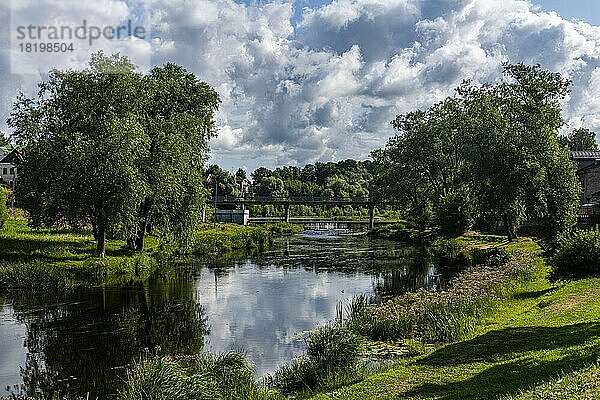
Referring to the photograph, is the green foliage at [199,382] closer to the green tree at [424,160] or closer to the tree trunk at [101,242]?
the tree trunk at [101,242]

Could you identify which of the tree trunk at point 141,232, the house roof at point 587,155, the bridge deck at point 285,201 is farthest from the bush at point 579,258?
the bridge deck at point 285,201

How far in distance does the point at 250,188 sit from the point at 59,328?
477 feet

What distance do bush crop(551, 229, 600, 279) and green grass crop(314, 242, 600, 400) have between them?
4569 mm

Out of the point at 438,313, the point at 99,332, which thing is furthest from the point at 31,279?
the point at 438,313

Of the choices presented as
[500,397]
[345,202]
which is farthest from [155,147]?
[345,202]

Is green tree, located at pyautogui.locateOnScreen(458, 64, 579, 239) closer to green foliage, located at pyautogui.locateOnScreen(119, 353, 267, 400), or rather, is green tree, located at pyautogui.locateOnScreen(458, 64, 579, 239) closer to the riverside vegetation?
the riverside vegetation

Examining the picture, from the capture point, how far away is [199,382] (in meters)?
11.4

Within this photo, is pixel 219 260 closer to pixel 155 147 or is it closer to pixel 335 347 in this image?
pixel 155 147

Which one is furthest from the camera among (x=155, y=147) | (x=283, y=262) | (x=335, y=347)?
(x=283, y=262)

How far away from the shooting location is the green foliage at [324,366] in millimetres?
13523

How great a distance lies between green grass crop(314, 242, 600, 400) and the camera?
9672 millimetres

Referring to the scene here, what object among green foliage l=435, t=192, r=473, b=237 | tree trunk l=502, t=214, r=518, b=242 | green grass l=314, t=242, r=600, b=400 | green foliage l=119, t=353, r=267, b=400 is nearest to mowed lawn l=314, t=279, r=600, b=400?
green grass l=314, t=242, r=600, b=400

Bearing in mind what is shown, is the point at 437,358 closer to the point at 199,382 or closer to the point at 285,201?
the point at 199,382

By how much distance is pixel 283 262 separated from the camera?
42750mm
